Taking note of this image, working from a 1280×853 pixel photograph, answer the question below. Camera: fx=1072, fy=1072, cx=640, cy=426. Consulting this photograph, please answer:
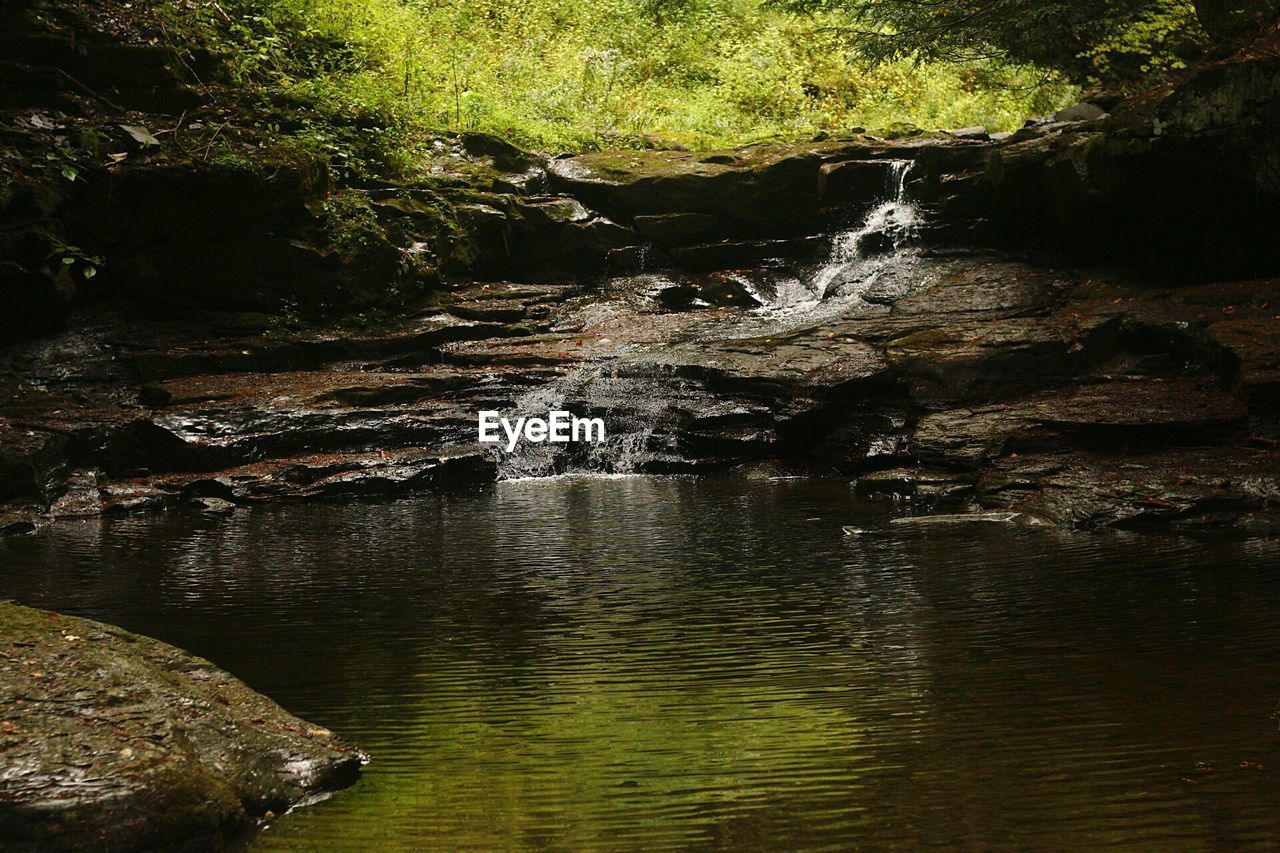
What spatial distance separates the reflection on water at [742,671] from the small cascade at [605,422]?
3.82m

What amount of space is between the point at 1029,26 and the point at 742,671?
11.4 metres

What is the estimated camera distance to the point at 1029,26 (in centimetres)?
1336

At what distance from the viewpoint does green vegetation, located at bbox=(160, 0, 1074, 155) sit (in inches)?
682

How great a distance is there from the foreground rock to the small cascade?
8.93 meters

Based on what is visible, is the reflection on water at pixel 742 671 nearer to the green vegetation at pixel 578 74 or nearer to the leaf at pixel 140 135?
the leaf at pixel 140 135

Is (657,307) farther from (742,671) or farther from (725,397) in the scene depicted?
(742,671)

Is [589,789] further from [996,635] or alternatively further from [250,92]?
[250,92]

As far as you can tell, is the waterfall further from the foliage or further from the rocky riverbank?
the foliage

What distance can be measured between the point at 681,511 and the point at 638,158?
31.3 feet

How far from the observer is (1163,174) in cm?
1297

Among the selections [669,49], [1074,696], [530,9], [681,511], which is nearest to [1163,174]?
[681,511]

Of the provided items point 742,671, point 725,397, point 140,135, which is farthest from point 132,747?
point 140,135

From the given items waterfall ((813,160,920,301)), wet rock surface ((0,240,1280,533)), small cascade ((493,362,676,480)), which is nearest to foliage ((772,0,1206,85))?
waterfall ((813,160,920,301))

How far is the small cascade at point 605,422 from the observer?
1298cm
